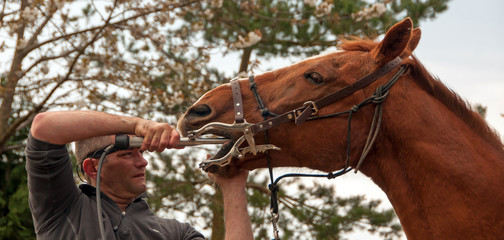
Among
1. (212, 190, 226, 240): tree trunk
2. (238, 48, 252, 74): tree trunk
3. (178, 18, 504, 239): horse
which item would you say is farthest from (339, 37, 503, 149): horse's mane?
(238, 48, 252, 74): tree trunk

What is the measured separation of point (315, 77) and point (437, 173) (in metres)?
0.78

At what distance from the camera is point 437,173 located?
113 inches

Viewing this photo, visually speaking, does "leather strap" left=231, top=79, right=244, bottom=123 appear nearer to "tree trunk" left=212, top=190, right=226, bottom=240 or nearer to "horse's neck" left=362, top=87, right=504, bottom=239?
"horse's neck" left=362, top=87, right=504, bottom=239

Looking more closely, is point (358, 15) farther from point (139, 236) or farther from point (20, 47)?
point (139, 236)

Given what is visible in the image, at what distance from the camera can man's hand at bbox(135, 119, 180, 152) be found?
108 inches

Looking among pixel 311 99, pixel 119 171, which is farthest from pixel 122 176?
pixel 311 99

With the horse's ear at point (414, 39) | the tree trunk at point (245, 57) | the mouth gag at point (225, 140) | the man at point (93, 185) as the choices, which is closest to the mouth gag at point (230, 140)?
→ the mouth gag at point (225, 140)

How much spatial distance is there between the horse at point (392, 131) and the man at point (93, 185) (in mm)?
299

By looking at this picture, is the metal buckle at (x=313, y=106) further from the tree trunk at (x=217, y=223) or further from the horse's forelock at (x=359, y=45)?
the tree trunk at (x=217, y=223)

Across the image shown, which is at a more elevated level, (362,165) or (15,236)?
(15,236)

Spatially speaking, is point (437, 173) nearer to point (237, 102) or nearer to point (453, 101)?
point (453, 101)

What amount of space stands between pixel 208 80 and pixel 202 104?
7.21 m

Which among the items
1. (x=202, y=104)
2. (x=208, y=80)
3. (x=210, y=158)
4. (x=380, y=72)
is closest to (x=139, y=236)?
(x=210, y=158)

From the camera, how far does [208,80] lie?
10.2m
